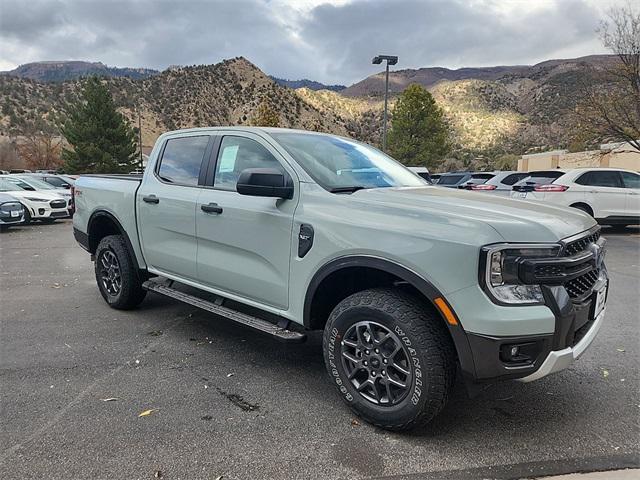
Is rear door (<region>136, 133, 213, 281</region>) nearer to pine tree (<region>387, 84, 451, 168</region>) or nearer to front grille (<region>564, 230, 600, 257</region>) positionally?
front grille (<region>564, 230, 600, 257</region>)

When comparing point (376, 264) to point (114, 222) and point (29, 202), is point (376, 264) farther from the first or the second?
point (29, 202)

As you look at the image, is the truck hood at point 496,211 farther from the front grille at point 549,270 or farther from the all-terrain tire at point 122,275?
the all-terrain tire at point 122,275

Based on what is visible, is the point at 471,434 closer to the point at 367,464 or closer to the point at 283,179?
the point at 367,464

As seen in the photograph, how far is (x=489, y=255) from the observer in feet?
8.18

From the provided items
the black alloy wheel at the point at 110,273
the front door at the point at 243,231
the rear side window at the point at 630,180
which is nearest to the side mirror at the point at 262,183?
the front door at the point at 243,231

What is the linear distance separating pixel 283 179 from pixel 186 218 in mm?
1281

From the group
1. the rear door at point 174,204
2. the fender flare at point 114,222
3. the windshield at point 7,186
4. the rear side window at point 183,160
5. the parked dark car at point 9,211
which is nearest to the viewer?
the rear door at point 174,204

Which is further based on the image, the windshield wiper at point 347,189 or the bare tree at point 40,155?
the bare tree at point 40,155

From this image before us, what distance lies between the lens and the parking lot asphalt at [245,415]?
265 cm

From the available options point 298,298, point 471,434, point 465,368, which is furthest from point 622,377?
point 298,298

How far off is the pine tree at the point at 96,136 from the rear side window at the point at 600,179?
110 feet

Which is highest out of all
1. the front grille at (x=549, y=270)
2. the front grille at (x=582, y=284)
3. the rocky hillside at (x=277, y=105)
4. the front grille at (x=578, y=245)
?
the rocky hillside at (x=277, y=105)

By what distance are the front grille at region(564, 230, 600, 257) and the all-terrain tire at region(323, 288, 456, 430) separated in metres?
0.79

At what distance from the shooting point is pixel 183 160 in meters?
4.59
